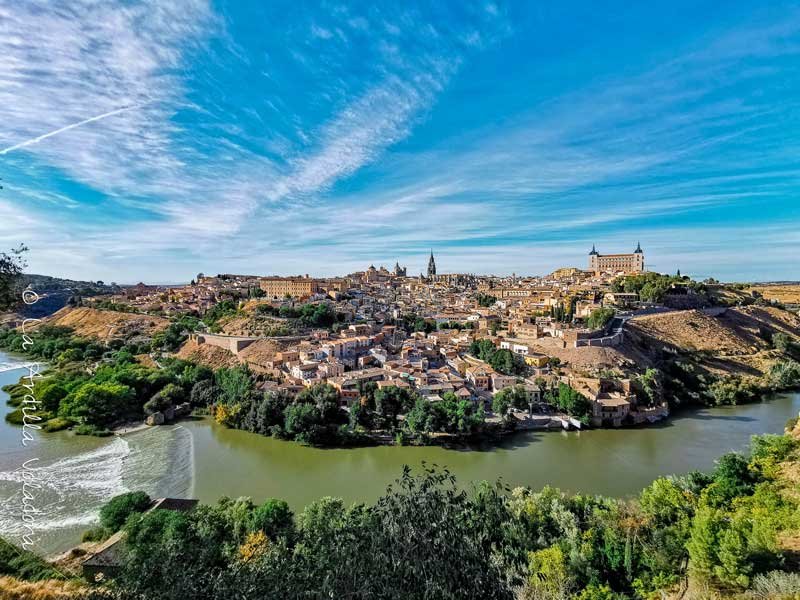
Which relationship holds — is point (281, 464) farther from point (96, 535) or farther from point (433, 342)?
point (433, 342)

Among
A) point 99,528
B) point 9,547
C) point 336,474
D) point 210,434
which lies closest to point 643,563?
point 336,474

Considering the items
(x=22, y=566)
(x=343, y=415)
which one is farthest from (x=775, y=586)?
(x=343, y=415)

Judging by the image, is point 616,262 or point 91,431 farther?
point 616,262

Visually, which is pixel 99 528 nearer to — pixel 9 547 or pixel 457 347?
pixel 9 547

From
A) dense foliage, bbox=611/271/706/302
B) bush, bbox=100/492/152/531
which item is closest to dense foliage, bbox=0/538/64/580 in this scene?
bush, bbox=100/492/152/531

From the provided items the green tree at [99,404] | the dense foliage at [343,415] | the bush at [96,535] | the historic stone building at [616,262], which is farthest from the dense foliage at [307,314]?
the historic stone building at [616,262]

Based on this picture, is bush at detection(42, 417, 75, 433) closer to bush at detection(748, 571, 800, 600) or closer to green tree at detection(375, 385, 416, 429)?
green tree at detection(375, 385, 416, 429)
